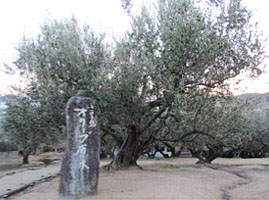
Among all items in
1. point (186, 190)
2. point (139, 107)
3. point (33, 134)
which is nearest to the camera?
point (186, 190)

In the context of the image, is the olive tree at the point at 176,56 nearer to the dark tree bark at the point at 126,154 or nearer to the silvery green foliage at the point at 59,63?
the silvery green foliage at the point at 59,63

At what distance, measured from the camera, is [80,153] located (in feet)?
23.9

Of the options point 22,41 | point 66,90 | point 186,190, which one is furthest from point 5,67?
point 186,190

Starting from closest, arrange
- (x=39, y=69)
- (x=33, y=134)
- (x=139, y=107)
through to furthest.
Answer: (x=39, y=69) < (x=139, y=107) < (x=33, y=134)

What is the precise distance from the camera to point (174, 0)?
1103 cm

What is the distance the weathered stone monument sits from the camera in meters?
7.16

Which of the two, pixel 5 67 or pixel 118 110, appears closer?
pixel 118 110

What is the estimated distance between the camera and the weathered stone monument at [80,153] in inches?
282

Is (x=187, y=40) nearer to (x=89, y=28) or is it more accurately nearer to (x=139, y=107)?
(x=139, y=107)

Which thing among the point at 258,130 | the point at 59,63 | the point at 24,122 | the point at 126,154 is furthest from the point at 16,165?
the point at 258,130

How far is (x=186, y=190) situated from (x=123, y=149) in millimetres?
5601

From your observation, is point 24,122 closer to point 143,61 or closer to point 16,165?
point 143,61

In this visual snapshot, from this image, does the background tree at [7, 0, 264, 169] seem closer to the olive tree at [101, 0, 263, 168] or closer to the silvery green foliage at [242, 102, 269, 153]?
the olive tree at [101, 0, 263, 168]

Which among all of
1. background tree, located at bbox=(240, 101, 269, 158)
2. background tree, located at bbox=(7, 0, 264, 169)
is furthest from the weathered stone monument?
background tree, located at bbox=(240, 101, 269, 158)
